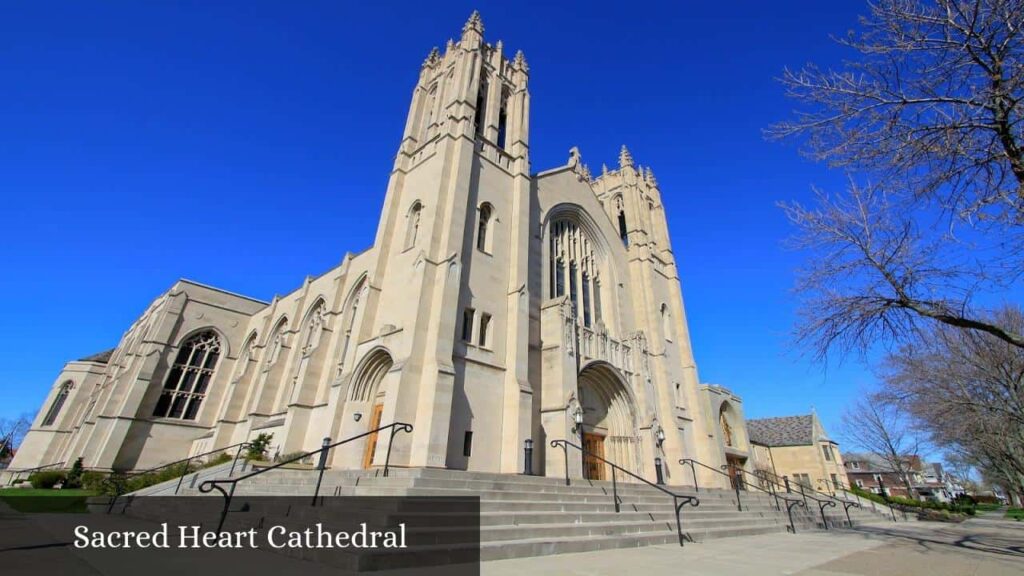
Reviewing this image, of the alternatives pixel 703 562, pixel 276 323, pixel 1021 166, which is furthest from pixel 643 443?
pixel 276 323

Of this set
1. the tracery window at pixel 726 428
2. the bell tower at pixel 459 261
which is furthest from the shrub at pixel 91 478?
the tracery window at pixel 726 428

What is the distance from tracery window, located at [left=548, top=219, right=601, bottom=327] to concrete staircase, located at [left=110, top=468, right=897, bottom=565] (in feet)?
31.7

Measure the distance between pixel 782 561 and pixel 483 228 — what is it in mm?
13670

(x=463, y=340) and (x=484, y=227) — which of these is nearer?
(x=463, y=340)

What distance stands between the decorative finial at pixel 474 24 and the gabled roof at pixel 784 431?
118 feet

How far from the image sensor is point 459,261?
14.2 m

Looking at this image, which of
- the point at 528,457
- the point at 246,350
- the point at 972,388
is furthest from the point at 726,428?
the point at 246,350

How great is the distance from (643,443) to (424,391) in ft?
34.5

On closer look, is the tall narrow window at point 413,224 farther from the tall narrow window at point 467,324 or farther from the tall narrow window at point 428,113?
the tall narrow window at point 428,113

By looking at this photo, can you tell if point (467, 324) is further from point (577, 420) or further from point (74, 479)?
point (74, 479)

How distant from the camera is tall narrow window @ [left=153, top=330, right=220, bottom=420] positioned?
1034 inches

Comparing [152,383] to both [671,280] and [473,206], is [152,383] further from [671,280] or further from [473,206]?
[671,280]

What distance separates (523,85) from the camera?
2186 centimetres

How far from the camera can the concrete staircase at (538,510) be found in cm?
676
